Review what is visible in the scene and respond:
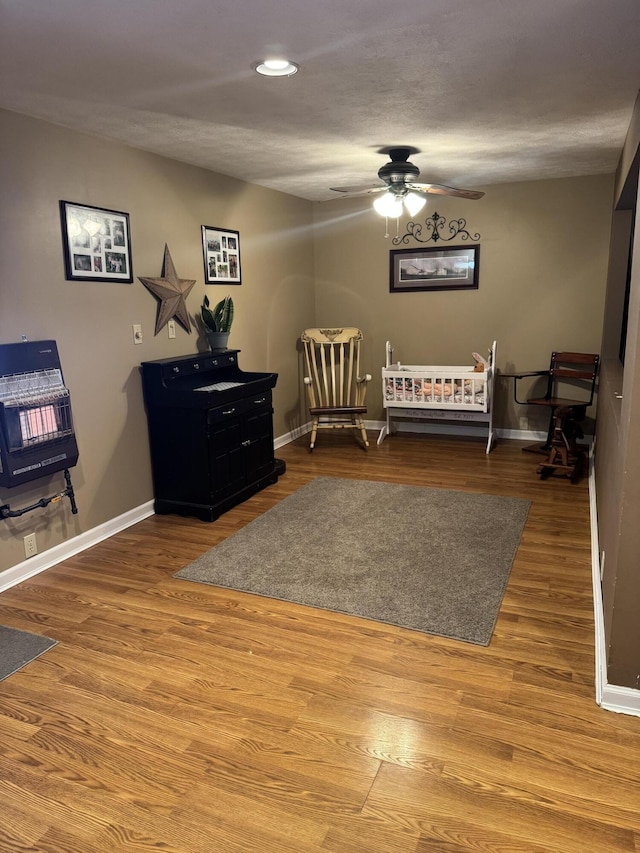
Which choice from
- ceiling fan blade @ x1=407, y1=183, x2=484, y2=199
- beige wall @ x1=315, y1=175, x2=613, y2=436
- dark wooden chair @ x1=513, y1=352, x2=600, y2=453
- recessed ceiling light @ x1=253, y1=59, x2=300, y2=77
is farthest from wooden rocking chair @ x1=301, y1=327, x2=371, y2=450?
recessed ceiling light @ x1=253, y1=59, x2=300, y2=77

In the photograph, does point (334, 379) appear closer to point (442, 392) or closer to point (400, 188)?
point (442, 392)

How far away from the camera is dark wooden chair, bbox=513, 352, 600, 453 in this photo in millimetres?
5289

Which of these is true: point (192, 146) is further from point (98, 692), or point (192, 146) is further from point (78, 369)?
point (98, 692)

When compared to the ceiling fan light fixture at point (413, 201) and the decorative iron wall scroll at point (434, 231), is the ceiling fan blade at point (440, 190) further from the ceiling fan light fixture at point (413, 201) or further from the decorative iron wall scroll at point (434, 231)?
the decorative iron wall scroll at point (434, 231)

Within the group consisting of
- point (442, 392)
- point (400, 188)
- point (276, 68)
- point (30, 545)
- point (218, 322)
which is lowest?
point (30, 545)

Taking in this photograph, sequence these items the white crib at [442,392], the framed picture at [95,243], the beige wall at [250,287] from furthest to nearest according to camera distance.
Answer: the white crib at [442,392] < the framed picture at [95,243] < the beige wall at [250,287]

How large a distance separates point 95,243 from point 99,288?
10.1 inches

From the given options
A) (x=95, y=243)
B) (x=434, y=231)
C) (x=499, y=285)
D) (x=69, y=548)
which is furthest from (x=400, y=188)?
(x=69, y=548)

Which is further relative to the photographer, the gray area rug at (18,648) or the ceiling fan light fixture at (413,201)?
the ceiling fan light fixture at (413,201)

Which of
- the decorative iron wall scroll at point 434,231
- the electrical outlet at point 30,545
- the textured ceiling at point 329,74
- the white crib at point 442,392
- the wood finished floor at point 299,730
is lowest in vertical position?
the wood finished floor at point 299,730

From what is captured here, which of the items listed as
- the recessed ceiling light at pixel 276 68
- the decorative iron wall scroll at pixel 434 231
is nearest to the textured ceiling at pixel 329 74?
the recessed ceiling light at pixel 276 68

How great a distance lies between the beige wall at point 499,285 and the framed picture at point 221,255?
1.59 metres

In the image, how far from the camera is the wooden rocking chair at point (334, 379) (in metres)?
5.67

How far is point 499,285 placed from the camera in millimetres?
5719
